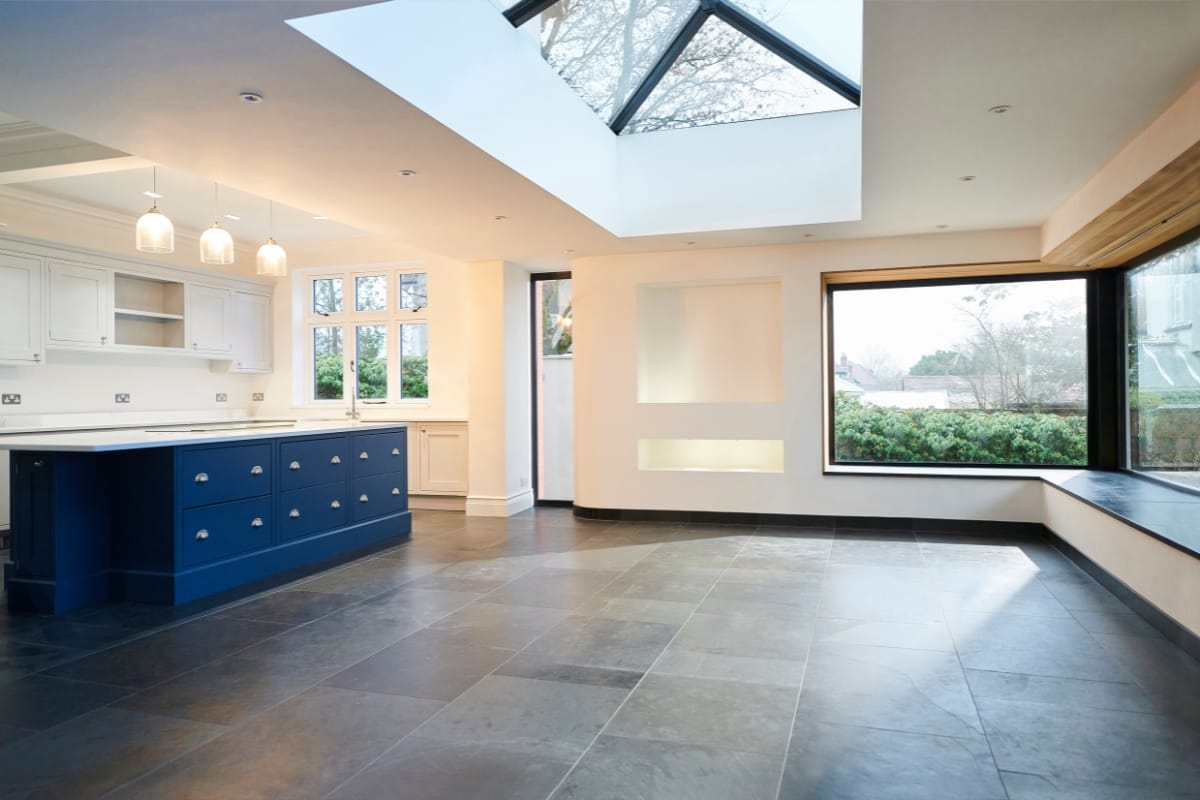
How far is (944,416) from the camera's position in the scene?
648 cm

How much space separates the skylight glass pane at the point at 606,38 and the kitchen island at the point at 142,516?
3.02 metres

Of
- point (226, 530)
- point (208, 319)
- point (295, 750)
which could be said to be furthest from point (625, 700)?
point (208, 319)

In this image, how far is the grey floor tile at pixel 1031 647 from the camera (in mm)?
3012

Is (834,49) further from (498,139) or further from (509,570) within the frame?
(509,570)

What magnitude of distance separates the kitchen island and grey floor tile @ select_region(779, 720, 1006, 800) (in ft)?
11.0

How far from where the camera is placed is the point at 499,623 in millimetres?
3715

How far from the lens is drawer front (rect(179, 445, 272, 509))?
4.14 metres

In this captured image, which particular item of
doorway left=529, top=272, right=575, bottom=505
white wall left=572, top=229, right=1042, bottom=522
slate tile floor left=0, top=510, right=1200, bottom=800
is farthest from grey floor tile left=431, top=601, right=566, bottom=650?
doorway left=529, top=272, right=575, bottom=505

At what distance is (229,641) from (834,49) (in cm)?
485

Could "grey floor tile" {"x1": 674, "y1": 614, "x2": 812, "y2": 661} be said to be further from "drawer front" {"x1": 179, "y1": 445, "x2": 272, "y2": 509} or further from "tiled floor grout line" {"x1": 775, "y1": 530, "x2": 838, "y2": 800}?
"drawer front" {"x1": 179, "y1": 445, "x2": 272, "y2": 509}

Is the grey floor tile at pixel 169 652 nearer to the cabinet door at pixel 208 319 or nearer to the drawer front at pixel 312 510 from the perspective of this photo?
the drawer front at pixel 312 510

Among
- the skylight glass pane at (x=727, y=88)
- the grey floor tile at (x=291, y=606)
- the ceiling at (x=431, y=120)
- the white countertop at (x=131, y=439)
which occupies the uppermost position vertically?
the skylight glass pane at (x=727, y=88)

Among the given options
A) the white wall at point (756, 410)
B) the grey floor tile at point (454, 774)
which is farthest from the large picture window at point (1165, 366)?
the grey floor tile at point (454, 774)

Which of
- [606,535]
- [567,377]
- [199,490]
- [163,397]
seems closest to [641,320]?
[567,377]
